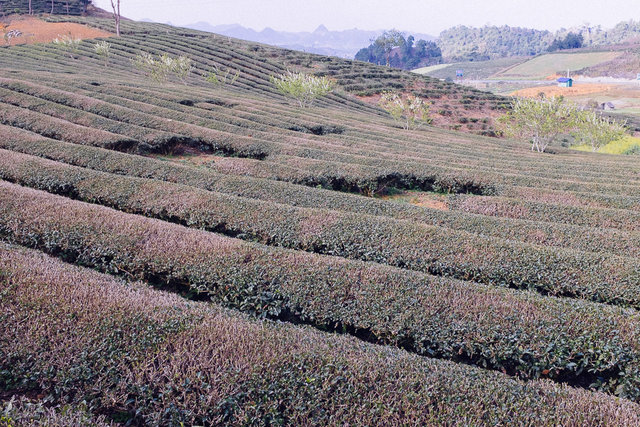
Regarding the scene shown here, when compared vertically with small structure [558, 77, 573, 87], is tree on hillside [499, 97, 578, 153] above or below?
below

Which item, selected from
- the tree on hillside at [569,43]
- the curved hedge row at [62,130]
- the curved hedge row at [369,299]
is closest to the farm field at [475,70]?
the tree on hillside at [569,43]

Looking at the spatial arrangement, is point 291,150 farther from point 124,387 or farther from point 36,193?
point 124,387

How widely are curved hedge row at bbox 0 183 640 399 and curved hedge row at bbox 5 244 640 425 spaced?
115 cm

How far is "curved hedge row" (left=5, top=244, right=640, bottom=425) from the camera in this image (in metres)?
4.78

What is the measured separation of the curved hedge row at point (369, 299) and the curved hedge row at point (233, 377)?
1152 mm

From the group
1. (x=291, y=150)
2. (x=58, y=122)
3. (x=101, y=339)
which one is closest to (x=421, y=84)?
(x=291, y=150)

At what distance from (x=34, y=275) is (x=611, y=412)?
862 centimetres

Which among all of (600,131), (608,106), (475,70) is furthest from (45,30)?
(475,70)

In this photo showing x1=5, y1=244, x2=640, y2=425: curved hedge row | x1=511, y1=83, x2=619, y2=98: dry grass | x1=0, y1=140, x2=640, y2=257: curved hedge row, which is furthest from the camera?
x1=511, y1=83, x2=619, y2=98: dry grass

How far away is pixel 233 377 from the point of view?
5031 mm

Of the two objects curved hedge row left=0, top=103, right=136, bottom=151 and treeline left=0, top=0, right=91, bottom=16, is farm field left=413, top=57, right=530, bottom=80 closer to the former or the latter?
treeline left=0, top=0, right=91, bottom=16

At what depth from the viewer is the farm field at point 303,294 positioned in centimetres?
498

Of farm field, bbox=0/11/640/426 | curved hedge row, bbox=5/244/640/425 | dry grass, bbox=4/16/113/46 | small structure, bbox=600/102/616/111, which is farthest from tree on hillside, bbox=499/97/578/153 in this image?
dry grass, bbox=4/16/113/46

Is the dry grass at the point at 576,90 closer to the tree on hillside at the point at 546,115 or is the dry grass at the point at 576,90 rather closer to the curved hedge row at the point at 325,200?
the tree on hillside at the point at 546,115
